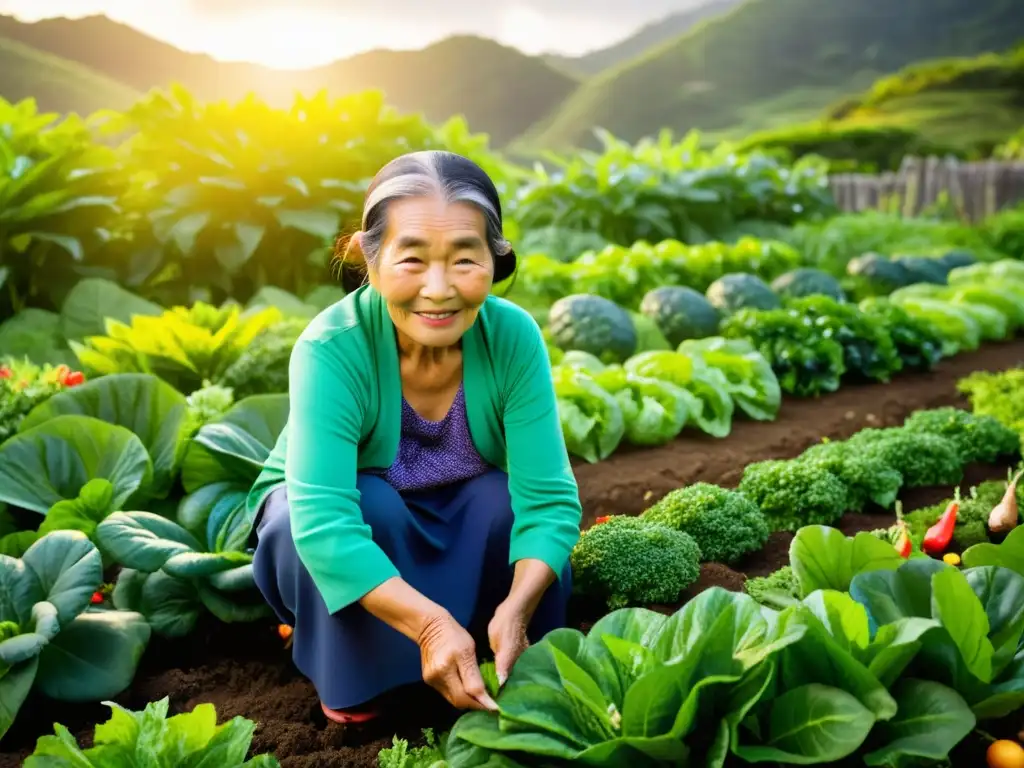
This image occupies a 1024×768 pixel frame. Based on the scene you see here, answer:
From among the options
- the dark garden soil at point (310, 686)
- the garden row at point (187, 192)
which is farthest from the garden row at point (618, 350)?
the garden row at point (187, 192)

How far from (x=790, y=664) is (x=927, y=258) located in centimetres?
691

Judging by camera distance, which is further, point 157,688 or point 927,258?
point 927,258

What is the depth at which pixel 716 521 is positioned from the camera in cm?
292

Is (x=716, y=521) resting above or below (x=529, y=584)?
below

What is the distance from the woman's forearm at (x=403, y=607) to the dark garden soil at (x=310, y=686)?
0.38 m

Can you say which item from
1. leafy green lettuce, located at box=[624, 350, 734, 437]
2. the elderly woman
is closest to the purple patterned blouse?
the elderly woman

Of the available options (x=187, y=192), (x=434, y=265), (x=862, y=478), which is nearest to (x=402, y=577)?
(x=434, y=265)

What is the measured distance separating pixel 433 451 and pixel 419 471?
2.3 inches

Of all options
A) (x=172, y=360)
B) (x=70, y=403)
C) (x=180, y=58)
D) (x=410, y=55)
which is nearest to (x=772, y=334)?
(x=172, y=360)

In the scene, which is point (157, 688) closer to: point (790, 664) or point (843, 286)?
point (790, 664)

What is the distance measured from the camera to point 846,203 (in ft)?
42.9

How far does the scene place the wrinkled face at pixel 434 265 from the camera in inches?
74.1

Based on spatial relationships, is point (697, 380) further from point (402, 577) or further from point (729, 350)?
point (402, 577)

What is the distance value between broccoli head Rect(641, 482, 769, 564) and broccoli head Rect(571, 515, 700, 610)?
0.66 ft
